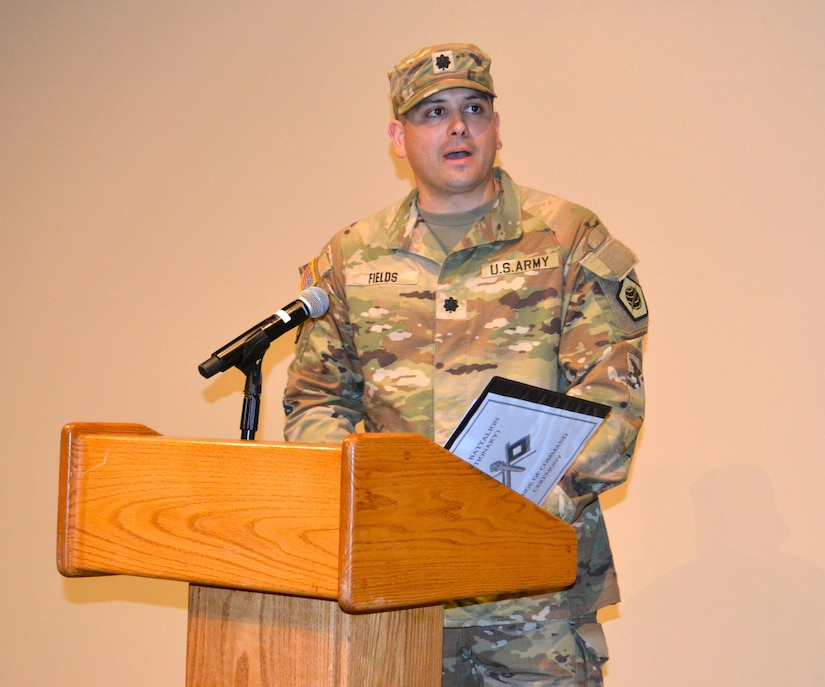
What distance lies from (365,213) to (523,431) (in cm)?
191

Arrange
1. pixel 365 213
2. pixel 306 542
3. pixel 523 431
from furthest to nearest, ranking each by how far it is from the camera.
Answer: pixel 365 213 < pixel 523 431 < pixel 306 542

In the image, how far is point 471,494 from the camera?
132cm

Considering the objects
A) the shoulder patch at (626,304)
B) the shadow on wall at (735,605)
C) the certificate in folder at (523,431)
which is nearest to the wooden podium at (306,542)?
the certificate in folder at (523,431)

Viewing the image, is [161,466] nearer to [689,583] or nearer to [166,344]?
[689,583]

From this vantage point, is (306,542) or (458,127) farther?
(458,127)

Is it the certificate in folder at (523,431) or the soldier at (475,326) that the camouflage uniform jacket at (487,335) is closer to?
the soldier at (475,326)

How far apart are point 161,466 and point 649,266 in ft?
6.04

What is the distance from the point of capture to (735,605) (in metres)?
2.74

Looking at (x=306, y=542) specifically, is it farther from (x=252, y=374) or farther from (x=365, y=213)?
(x=365, y=213)

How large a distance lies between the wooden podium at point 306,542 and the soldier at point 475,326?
17.8 inches

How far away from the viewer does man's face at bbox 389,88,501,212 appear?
7.04ft

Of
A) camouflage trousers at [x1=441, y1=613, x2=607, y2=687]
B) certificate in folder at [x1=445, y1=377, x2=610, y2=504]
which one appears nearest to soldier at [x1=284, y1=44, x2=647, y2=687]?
camouflage trousers at [x1=441, y1=613, x2=607, y2=687]

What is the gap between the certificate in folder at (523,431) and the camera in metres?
1.45

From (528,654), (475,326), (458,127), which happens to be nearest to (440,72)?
(458,127)
